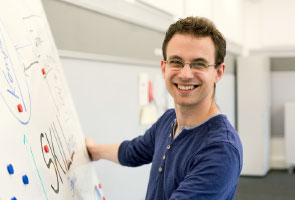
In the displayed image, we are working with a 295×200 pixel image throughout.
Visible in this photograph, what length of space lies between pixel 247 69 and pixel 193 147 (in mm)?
3699

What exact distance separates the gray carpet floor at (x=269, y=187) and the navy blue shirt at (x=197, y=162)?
2.67 m

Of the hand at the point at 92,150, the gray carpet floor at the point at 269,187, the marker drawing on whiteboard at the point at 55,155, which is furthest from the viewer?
the gray carpet floor at the point at 269,187

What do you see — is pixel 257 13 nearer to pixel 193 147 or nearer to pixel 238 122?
pixel 238 122

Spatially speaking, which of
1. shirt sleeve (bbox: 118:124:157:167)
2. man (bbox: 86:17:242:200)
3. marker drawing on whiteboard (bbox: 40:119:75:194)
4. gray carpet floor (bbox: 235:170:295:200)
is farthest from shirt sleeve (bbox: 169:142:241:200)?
gray carpet floor (bbox: 235:170:295:200)

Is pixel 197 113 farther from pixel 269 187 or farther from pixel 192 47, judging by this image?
pixel 269 187

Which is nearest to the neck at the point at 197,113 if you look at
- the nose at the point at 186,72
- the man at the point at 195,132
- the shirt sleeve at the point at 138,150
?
the man at the point at 195,132

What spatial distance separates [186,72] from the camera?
1089 mm

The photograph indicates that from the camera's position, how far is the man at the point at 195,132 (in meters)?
0.97

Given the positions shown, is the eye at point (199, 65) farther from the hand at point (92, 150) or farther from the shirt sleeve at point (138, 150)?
the hand at point (92, 150)

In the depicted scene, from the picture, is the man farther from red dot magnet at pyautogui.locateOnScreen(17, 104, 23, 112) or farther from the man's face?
red dot magnet at pyautogui.locateOnScreen(17, 104, 23, 112)

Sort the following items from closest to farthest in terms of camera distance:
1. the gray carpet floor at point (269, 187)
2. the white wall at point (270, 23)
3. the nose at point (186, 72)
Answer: the nose at point (186, 72) → the gray carpet floor at point (269, 187) → the white wall at point (270, 23)

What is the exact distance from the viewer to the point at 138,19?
7.10ft

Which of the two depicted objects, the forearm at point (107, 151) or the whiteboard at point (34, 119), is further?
the forearm at point (107, 151)

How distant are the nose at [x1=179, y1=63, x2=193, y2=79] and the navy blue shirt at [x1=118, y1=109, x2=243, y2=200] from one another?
13 cm
